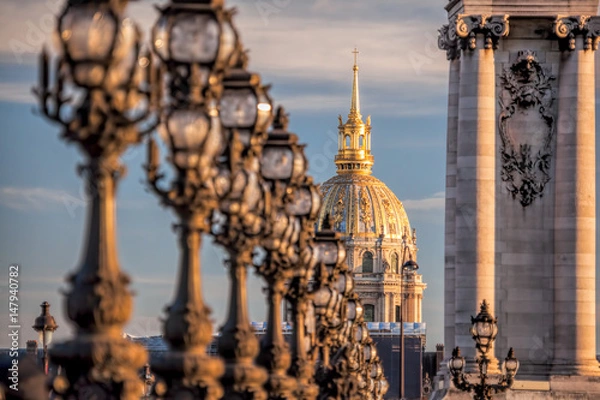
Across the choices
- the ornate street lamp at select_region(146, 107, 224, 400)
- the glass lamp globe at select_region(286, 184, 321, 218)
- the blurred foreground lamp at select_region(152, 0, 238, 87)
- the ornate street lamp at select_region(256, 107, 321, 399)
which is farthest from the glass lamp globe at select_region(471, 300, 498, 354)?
the ornate street lamp at select_region(146, 107, 224, 400)

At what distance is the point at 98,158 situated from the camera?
18062 mm

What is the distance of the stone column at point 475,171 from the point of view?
221 feet

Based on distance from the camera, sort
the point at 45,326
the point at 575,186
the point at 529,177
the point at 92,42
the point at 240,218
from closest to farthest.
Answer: the point at 92,42 → the point at 240,218 → the point at 45,326 → the point at 575,186 → the point at 529,177

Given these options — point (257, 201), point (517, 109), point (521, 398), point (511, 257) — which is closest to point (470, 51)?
point (517, 109)

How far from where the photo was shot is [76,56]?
17812 mm

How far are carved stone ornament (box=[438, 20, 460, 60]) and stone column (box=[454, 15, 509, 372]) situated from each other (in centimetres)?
136

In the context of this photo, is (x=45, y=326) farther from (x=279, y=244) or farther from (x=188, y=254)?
(x=188, y=254)

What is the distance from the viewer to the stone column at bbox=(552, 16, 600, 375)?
67500 millimetres

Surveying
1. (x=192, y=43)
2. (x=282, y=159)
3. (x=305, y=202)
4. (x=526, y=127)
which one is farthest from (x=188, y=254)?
(x=526, y=127)

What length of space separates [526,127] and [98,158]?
51134mm

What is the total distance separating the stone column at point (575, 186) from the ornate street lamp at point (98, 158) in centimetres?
5023

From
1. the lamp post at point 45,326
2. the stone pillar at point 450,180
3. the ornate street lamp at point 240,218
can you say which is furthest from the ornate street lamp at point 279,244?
the stone pillar at point 450,180

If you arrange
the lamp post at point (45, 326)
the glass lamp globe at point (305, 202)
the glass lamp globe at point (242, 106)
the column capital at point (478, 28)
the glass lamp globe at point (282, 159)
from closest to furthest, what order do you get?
the glass lamp globe at point (242, 106)
the glass lamp globe at point (282, 159)
the glass lamp globe at point (305, 202)
the lamp post at point (45, 326)
the column capital at point (478, 28)

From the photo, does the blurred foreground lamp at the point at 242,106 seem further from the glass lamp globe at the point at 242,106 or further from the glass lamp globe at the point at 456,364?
the glass lamp globe at the point at 456,364
